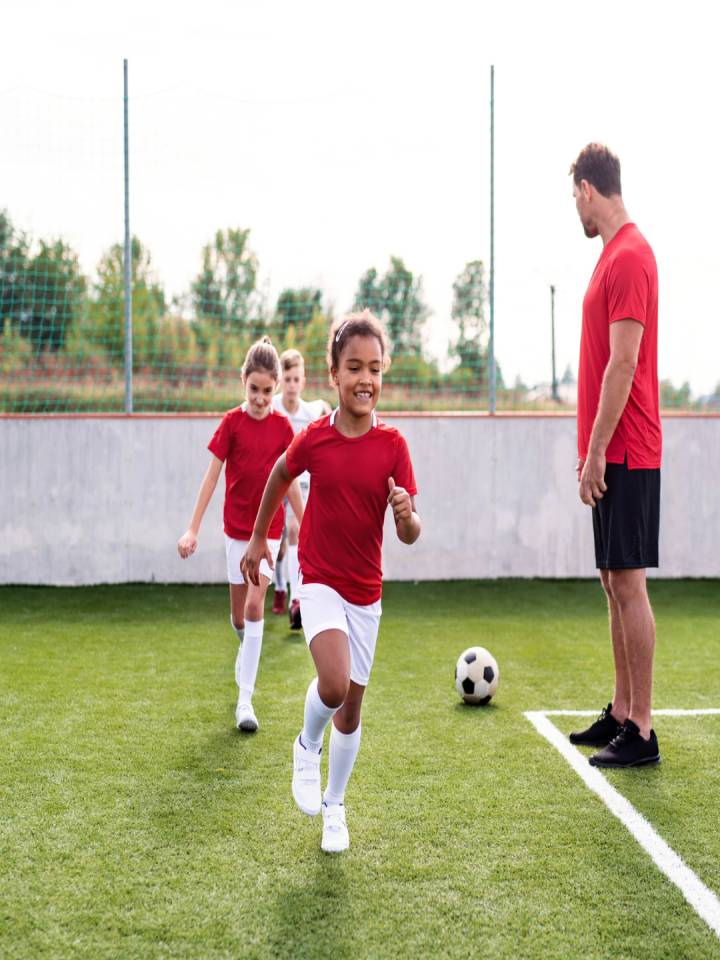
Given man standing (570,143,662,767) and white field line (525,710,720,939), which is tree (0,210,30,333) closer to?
man standing (570,143,662,767)

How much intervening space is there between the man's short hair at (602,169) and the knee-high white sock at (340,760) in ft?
8.22

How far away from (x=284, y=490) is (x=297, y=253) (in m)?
6.31

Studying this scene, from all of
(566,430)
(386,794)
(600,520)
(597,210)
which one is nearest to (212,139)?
(566,430)

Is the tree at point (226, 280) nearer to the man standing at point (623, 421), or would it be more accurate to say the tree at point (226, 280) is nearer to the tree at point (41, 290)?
the tree at point (41, 290)

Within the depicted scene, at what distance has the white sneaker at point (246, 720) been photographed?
14.5 feet

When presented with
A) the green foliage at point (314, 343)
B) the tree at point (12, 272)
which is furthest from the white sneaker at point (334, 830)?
the tree at point (12, 272)

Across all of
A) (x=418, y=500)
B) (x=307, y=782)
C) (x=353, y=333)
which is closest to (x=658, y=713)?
(x=307, y=782)

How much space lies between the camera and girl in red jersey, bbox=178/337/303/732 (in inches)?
184

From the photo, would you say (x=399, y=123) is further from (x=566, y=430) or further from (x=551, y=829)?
(x=551, y=829)

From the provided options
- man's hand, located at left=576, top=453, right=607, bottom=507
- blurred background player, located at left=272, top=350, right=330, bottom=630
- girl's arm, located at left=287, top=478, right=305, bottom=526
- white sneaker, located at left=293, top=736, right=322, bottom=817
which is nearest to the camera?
white sneaker, located at left=293, top=736, right=322, bottom=817

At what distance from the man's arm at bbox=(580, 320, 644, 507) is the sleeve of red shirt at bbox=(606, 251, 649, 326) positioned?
4 centimetres

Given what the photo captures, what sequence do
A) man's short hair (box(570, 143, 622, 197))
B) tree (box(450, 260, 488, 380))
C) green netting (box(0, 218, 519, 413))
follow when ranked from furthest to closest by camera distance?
tree (box(450, 260, 488, 380)), green netting (box(0, 218, 519, 413)), man's short hair (box(570, 143, 622, 197))

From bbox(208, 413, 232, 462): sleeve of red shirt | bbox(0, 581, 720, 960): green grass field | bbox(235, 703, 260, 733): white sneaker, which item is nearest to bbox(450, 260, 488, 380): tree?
bbox(0, 581, 720, 960): green grass field

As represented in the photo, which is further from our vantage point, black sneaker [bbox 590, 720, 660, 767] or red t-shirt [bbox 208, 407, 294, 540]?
red t-shirt [bbox 208, 407, 294, 540]
